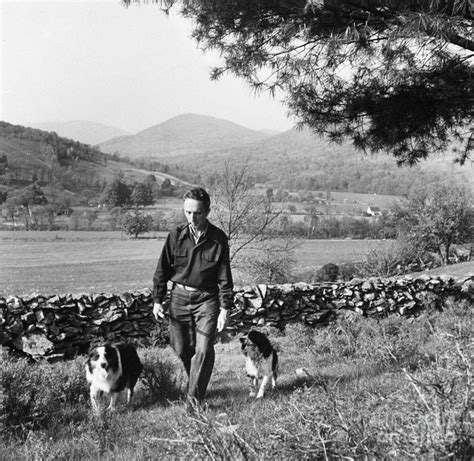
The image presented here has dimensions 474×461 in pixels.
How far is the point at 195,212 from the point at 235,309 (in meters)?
5.62

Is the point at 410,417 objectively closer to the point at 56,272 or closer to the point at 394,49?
the point at 394,49

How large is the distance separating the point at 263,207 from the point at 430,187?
15986 millimetres

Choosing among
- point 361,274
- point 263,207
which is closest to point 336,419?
point 263,207

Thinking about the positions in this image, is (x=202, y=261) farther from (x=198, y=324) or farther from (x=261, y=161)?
(x=261, y=161)

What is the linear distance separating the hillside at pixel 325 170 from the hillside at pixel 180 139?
22593 mm

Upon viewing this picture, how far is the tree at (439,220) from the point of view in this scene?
29297mm

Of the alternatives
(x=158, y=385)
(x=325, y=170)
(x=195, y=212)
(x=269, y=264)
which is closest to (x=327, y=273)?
(x=269, y=264)

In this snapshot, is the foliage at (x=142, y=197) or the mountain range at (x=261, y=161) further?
the mountain range at (x=261, y=161)

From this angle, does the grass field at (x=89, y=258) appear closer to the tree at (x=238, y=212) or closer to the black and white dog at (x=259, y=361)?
the tree at (x=238, y=212)


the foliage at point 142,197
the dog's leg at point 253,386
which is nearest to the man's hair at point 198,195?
the dog's leg at point 253,386

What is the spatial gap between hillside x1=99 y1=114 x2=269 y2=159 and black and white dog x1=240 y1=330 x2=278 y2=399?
117 meters

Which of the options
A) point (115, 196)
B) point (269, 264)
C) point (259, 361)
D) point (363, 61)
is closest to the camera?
point (259, 361)

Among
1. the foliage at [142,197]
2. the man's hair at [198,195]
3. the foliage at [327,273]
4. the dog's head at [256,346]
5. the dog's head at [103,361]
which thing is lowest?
the foliage at [327,273]

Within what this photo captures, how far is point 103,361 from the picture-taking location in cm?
432
